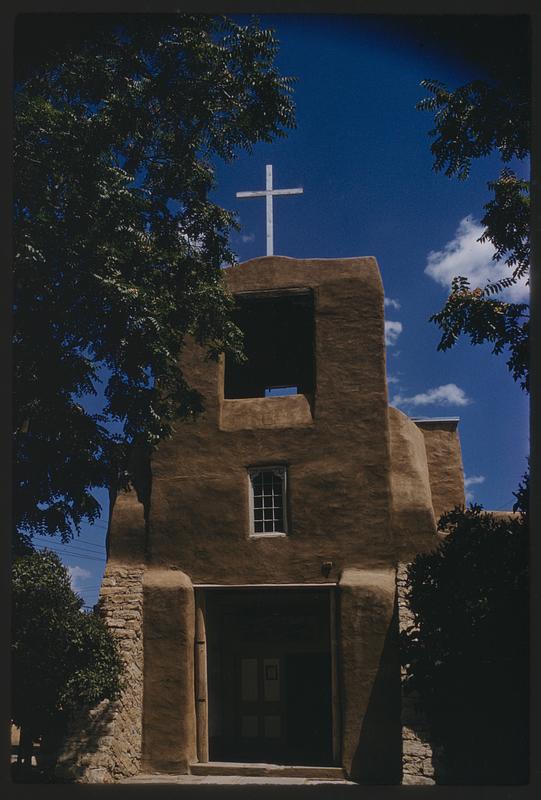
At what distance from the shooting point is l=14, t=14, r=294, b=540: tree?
579 inches

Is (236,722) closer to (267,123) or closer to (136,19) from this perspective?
(267,123)

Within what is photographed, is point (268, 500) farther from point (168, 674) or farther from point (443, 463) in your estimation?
point (443, 463)

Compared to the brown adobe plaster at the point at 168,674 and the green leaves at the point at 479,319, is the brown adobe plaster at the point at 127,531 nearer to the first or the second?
the brown adobe plaster at the point at 168,674

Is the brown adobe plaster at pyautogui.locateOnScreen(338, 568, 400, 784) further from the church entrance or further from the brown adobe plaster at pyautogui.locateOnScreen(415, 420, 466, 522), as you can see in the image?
the brown adobe plaster at pyautogui.locateOnScreen(415, 420, 466, 522)

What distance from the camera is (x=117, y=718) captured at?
57.9 ft

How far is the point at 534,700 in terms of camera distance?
11086 mm

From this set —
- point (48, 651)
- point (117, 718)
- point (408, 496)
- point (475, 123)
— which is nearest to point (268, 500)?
point (408, 496)

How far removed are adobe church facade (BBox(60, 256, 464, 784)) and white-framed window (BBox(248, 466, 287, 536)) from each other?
0.12ft

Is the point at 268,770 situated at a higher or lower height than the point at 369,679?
lower

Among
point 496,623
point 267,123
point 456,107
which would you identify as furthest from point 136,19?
point 496,623

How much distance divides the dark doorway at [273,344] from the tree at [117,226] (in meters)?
3.98

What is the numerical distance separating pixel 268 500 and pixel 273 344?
5670mm

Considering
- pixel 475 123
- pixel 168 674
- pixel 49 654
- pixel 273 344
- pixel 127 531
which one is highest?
pixel 475 123

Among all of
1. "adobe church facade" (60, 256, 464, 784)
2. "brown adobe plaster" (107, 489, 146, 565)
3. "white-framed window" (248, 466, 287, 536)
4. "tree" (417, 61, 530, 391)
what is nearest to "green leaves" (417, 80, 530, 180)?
"tree" (417, 61, 530, 391)
